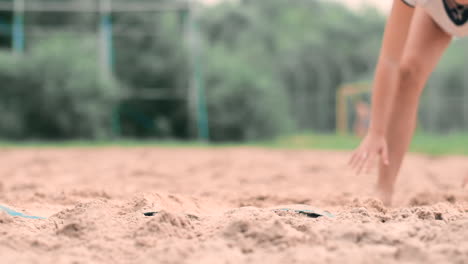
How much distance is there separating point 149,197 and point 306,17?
2060cm

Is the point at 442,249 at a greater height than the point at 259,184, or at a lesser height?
greater

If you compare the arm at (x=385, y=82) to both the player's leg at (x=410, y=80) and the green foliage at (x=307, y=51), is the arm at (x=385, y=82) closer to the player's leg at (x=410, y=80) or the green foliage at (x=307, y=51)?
the player's leg at (x=410, y=80)

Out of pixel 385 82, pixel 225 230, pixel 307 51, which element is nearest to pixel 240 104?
pixel 307 51

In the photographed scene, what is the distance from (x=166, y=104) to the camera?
1127 centimetres

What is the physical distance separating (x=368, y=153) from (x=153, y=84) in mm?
9617

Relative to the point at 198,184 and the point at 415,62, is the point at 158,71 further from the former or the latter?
the point at 415,62

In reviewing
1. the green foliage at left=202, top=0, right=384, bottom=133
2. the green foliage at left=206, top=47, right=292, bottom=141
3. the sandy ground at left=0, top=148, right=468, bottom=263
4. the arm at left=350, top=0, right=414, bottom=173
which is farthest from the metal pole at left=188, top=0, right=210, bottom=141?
the arm at left=350, top=0, right=414, bottom=173

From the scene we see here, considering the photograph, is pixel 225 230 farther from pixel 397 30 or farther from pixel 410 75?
pixel 410 75

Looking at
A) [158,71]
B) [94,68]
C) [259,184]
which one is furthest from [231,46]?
[259,184]

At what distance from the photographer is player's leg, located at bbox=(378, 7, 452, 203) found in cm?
242

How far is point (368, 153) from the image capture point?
87.6 inches

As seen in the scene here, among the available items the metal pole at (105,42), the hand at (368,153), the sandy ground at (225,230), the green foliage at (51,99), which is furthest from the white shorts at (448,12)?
the metal pole at (105,42)

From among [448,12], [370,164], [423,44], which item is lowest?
[370,164]

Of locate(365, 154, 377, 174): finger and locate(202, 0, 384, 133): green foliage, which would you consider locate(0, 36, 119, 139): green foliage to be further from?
locate(365, 154, 377, 174): finger
